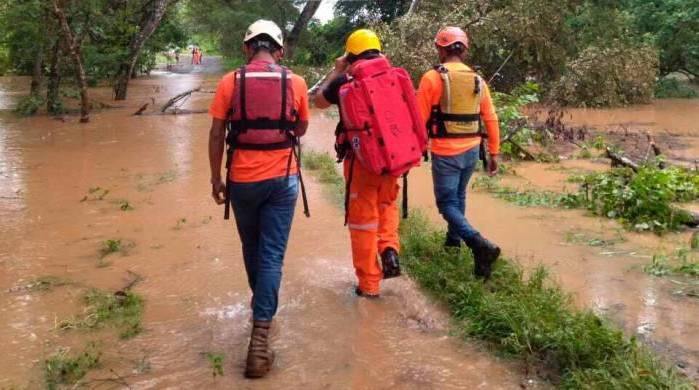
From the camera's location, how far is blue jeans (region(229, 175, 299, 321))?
3570 millimetres

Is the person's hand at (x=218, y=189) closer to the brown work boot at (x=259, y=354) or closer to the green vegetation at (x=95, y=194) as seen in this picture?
the brown work boot at (x=259, y=354)

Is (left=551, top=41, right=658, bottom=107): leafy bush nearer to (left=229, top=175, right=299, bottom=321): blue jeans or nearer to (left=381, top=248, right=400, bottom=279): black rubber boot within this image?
(left=381, top=248, right=400, bottom=279): black rubber boot

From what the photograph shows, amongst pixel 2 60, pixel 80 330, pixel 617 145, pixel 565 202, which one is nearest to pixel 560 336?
pixel 80 330

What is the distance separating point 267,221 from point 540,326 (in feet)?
5.44

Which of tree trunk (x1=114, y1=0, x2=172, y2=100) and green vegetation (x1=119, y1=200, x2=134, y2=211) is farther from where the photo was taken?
tree trunk (x1=114, y1=0, x2=172, y2=100)

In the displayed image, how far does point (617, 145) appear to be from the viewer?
11711mm

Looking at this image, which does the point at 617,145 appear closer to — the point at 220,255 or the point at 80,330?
the point at 220,255

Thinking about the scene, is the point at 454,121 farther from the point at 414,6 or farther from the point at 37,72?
the point at 37,72

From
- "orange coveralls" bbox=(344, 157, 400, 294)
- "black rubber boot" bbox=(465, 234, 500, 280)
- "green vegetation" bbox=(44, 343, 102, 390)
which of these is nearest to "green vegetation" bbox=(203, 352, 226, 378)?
"green vegetation" bbox=(44, 343, 102, 390)

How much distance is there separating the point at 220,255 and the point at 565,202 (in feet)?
12.7

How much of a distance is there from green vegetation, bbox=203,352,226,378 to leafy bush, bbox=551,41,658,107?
14.2 m

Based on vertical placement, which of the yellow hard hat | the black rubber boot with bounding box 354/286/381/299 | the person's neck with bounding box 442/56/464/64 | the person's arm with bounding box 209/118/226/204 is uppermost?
the yellow hard hat

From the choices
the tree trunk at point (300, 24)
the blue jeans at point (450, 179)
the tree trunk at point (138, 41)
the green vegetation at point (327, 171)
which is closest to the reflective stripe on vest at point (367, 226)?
the blue jeans at point (450, 179)

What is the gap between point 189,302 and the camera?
449 centimetres
